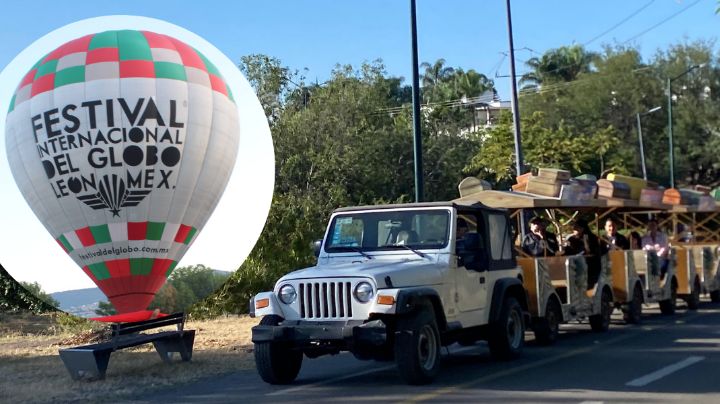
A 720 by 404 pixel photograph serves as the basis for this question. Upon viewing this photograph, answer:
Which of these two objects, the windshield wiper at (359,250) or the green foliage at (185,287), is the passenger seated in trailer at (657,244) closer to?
the green foliage at (185,287)

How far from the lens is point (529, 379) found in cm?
1109

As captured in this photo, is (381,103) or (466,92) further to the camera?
(466,92)

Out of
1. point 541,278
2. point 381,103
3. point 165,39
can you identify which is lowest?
point 541,278

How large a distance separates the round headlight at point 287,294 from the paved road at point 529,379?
39.1 inches

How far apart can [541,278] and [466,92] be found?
6791 centimetres

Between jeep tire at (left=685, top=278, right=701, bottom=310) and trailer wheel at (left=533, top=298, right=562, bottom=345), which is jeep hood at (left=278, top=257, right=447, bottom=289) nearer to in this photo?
trailer wheel at (left=533, top=298, right=562, bottom=345)

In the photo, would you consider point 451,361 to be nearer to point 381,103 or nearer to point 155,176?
point 155,176

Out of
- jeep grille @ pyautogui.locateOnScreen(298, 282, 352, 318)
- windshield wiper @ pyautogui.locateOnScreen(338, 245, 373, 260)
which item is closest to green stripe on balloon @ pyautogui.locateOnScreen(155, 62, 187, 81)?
windshield wiper @ pyautogui.locateOnScreen(338, 245, 373, 260)

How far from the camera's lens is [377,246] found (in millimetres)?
11750

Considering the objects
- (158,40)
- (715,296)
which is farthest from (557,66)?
(158,40)

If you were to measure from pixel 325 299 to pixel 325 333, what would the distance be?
44 cm

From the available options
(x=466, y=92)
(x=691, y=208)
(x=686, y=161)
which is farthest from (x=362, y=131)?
(x=466, y=92)

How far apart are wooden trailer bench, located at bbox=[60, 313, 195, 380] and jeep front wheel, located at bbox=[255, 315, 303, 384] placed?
8.12ft

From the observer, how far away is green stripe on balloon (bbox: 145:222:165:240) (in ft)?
55.7
